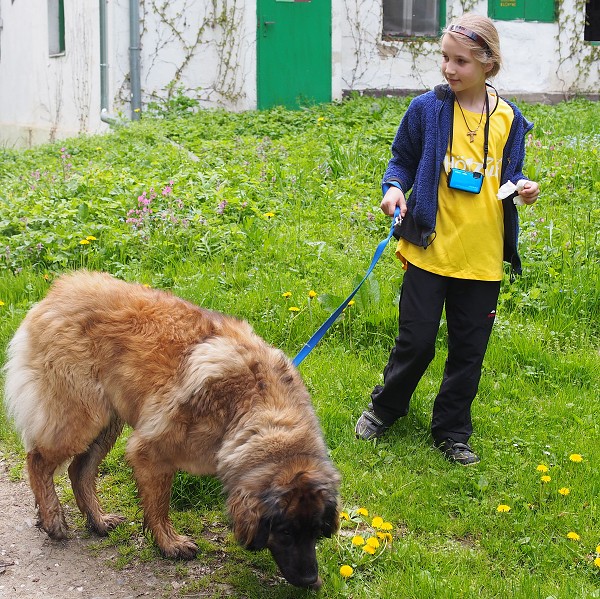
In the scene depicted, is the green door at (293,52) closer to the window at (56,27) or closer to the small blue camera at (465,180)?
the window at (56,27)

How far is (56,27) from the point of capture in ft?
43.7

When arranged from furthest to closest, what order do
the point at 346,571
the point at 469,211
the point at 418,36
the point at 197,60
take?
the point at 418,36 < the point at 197,60 < the point at 469,211 < the point at 346,571

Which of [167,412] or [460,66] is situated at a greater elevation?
[460,66]

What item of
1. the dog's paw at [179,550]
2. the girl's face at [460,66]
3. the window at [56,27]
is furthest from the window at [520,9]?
the dog's paw at [179,550]

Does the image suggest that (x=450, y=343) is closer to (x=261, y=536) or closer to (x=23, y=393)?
(x=261, y=536)

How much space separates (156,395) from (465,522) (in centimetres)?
155

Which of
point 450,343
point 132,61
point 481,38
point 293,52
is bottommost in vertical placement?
point 450,343

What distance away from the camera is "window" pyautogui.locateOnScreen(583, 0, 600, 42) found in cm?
1518

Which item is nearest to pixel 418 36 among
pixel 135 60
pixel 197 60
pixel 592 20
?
pixel 197 60

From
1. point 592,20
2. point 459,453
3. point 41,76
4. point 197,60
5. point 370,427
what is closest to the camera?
point 459,453

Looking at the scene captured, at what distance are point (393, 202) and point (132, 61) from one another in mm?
8855

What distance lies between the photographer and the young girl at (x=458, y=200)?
3910mm

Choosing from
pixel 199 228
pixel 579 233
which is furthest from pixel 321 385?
pixel 579 233

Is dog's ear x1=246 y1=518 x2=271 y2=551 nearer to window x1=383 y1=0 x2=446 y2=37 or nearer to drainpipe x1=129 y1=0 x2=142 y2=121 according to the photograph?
drainpipe x1=129 y1=0 x2=142 y2=121
